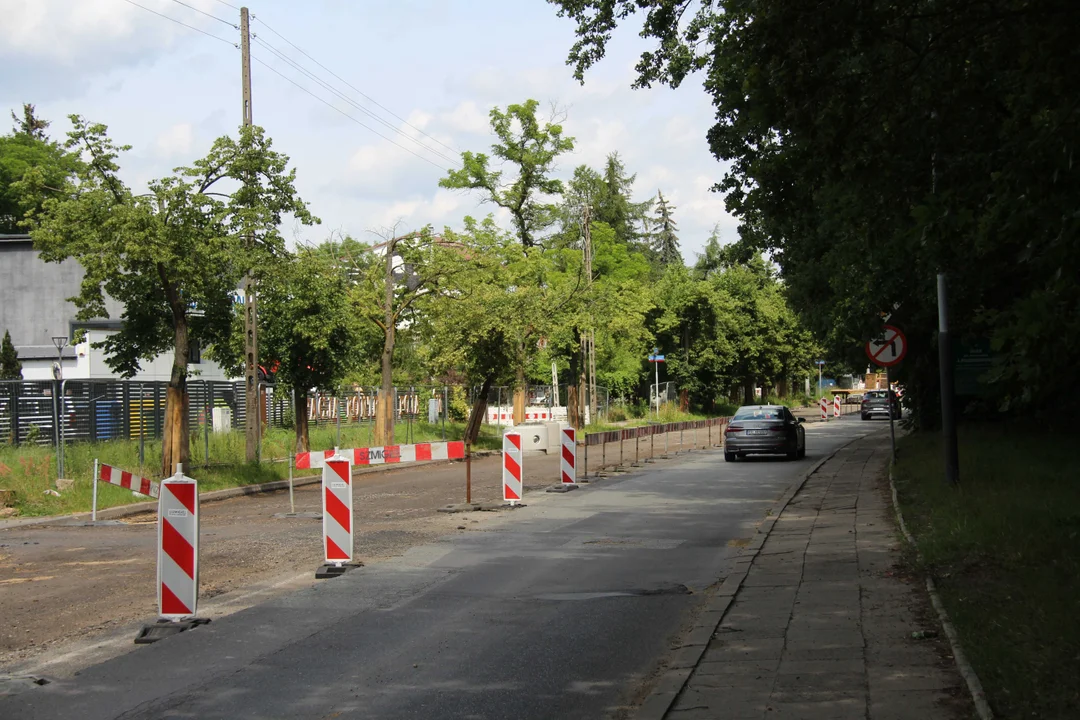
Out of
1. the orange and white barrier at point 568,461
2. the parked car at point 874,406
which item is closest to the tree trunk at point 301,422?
the orange and white barrier at point 568,461

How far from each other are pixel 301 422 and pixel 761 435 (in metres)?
12.3

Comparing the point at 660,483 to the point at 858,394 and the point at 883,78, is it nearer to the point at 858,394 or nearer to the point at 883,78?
the point at 883,78

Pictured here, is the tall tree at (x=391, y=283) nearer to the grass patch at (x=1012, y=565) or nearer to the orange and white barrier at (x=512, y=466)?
the orange and white barrier at (x=512, y=466)

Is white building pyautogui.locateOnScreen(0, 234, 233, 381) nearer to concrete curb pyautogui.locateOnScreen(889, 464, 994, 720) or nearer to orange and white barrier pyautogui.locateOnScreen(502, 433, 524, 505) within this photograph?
orange and white barrier pyautogui.locateOnScreen(502, 433, 524, 505)

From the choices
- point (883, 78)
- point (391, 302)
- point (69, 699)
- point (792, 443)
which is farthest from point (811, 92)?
point (391, 302)

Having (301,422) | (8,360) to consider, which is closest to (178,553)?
(301,422)

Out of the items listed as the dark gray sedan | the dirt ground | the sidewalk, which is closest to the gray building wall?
the dark gray sedan

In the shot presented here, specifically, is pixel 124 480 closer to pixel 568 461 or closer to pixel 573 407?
pixel 568 461

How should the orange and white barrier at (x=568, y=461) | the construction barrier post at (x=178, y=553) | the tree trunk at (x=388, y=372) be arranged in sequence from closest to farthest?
the construction barrier post at (x=178, y=553) → the orange and white barrier at (x=568, y=461) → the tree trunk at (x=388, y=372)

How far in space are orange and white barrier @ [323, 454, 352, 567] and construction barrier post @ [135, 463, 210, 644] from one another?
8.29 ft

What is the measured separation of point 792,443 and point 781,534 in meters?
15.6

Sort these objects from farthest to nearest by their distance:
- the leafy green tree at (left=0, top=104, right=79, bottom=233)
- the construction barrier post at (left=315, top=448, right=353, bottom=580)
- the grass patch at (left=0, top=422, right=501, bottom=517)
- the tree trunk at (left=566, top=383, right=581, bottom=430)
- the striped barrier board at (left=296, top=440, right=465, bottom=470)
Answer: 1. the leafy green tree at (left=0, top=104, right=79, bottom=233)
2. the tree trunk at (left=566, top=383, right=581, bottom=430)
3. the grass patch at (left=0, top=422, right=501, bottom=517)
4. the striped barrier board at (left=296, top=440, right=465, bottom=470)
5. the construction barrier post at (left=315, top=448, right=353, bottom=580)

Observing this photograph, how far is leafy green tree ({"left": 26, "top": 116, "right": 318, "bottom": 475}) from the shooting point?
19828mm

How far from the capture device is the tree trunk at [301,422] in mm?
28578
